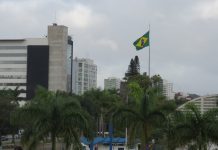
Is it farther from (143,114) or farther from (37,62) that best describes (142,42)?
(37,62)

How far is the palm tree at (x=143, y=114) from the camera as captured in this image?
30.9m

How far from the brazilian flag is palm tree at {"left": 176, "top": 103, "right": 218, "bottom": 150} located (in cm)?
1289

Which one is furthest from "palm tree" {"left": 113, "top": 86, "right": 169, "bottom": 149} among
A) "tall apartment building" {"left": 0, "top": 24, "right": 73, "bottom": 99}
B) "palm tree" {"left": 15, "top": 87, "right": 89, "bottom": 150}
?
"tall apartment building" {"left": 0, "top": 24, "right": 73, "bottom": 99}

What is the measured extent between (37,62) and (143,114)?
3779 inches

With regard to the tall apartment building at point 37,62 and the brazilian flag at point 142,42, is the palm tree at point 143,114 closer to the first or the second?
the brazilian flag at point 142,42

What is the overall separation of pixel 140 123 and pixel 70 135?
483 centimetres

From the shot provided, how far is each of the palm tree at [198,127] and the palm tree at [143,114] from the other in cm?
302

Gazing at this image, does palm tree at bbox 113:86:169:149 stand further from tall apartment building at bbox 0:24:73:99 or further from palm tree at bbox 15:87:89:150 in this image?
tall apartment building at bbox 0:24:73:99

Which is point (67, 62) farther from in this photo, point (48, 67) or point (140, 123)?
point (140, 123)

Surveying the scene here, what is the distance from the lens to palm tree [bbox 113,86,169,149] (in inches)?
1218

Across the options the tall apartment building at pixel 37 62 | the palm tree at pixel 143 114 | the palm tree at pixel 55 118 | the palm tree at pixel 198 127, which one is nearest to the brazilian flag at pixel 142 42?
the palm tree at pixel 143 114

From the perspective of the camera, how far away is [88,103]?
243ft

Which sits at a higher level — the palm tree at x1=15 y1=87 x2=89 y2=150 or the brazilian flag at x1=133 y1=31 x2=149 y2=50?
the brazilian flag at x1=133 y1=31 x2=149 y2=50

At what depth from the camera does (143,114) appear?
3105 cm
